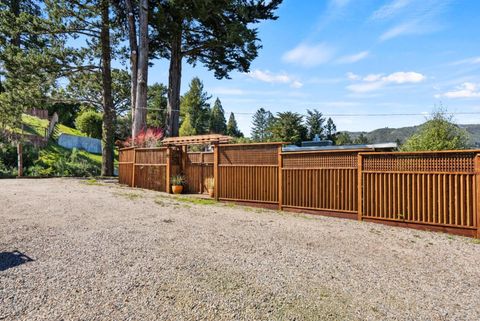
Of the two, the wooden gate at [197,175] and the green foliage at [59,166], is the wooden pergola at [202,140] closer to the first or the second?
the wooden gate at [197,175]

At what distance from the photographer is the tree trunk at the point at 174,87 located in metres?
18.1

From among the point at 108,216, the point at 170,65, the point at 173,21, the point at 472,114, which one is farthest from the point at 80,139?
the point at 472,114

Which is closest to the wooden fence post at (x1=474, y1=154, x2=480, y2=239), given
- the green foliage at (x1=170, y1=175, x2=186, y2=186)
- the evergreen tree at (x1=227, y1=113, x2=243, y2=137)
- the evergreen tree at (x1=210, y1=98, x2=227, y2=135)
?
the green foliage at (x1=170, y1=175, x2=186, y2=186)

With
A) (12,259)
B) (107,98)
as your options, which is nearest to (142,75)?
(107,98)

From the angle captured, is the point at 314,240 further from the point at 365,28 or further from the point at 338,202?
the point at 365,28

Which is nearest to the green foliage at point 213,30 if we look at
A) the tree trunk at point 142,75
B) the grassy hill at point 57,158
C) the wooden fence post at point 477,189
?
the tree trunk at point 142,75

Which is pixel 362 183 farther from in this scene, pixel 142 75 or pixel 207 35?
pixel 207 35

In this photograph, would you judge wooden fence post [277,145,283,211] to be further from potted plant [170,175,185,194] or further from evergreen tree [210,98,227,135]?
evergreen tree [210,98,227,135]

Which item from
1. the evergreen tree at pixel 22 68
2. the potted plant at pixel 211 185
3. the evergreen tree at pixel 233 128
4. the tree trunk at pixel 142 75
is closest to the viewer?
the potted plant at pixel 211 185

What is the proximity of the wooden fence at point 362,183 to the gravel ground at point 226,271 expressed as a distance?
55 centimetres

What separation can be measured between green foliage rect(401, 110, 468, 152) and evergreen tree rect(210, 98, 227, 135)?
1536 inches

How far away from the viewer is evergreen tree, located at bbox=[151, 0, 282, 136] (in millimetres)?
15430

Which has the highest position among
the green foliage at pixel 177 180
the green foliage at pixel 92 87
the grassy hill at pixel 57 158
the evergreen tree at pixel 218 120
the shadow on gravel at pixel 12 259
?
the evergreen tree at pixel 218 120

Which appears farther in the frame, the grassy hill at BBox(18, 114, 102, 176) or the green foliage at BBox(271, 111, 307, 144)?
the green foliage at BBox(271, 111, 307, 144)
